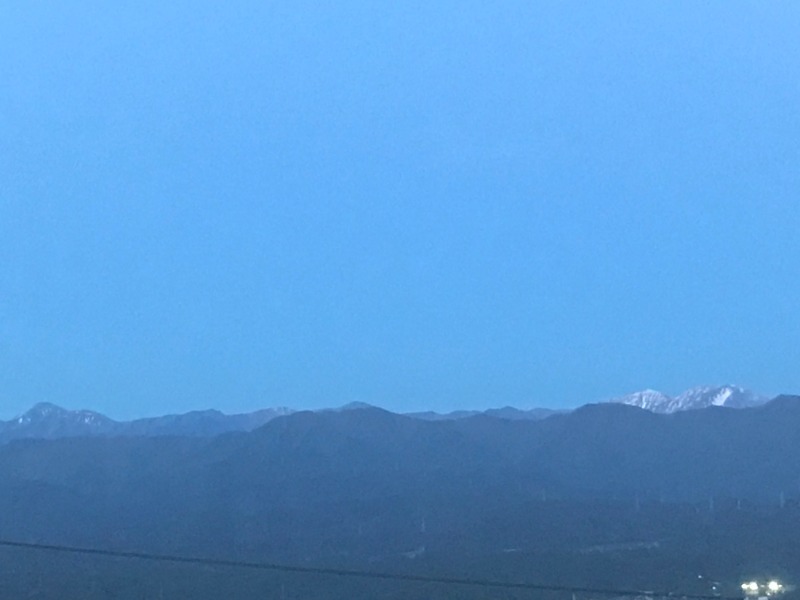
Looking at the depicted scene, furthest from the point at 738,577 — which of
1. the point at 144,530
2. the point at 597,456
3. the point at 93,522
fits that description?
the point at 597,456

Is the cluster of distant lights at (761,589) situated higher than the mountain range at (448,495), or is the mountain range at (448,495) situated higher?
the mountain range at (448,495)

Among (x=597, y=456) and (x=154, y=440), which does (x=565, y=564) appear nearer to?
(x=597, y=456)

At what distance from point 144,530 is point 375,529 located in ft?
82.9

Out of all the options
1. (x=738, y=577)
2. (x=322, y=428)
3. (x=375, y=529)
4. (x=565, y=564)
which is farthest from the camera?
(x=322, y=428)

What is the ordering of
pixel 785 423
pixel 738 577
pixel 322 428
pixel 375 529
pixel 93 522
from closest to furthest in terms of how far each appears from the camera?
pixel 738 577, pixel 375 529, pixel 93 522, pixel 785 423, pixel 322 428

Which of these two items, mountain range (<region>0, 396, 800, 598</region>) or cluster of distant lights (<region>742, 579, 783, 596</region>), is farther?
mountain range (<region>0, 396, 800, 598</region>)

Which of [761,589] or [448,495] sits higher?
[448,495]

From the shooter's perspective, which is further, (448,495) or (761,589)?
(448,495)

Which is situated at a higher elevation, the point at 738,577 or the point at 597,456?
the point at 597,456

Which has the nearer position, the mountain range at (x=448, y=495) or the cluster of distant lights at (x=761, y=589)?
the cluster of distant lights at (x=761, y=589)

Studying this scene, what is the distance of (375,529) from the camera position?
11388cm

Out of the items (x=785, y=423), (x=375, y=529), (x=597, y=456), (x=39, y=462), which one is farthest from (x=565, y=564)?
(x=39, y=462)

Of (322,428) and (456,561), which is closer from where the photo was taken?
(456,561)

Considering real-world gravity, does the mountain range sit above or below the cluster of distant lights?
above
